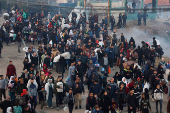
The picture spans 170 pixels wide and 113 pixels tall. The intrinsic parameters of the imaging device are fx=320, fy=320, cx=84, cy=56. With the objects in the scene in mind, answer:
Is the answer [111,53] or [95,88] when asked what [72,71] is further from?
[111,53]

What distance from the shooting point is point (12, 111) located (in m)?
11.7

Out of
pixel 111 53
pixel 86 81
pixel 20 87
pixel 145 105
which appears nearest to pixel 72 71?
pixel 86 81

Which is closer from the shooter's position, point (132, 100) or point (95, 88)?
point (132, 100)

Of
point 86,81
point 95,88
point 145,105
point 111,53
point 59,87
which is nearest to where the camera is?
point 145,105

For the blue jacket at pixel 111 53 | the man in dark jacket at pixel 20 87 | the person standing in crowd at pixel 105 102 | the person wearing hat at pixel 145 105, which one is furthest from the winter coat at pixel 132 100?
the blue jacket at pixel 111 53

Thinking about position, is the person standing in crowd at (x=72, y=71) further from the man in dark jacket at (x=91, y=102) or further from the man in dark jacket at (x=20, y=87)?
the man in dark jacket at (x=91, y=102)

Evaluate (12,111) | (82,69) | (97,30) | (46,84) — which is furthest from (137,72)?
(97,30)

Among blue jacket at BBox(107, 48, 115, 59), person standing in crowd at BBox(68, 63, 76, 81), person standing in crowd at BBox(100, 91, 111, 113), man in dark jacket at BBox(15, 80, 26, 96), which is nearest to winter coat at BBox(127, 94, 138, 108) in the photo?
person standing in crowd at BBox(100, 91, 111, 113)

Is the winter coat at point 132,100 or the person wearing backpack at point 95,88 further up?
the person wearing backpack at point 95,88

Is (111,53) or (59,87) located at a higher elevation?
(111,53)

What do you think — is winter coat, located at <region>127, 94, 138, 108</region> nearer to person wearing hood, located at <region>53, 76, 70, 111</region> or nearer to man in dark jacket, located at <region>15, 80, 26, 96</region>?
person wearing hood, located at <region>53, 76, 70, 111</region>

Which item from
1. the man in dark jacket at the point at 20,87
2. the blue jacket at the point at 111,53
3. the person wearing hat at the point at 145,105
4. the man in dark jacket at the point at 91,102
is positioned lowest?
the person wearing hat at the point at 145,105

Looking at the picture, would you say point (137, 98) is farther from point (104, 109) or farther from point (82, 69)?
point (82, 69)

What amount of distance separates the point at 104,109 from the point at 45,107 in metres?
3.20
